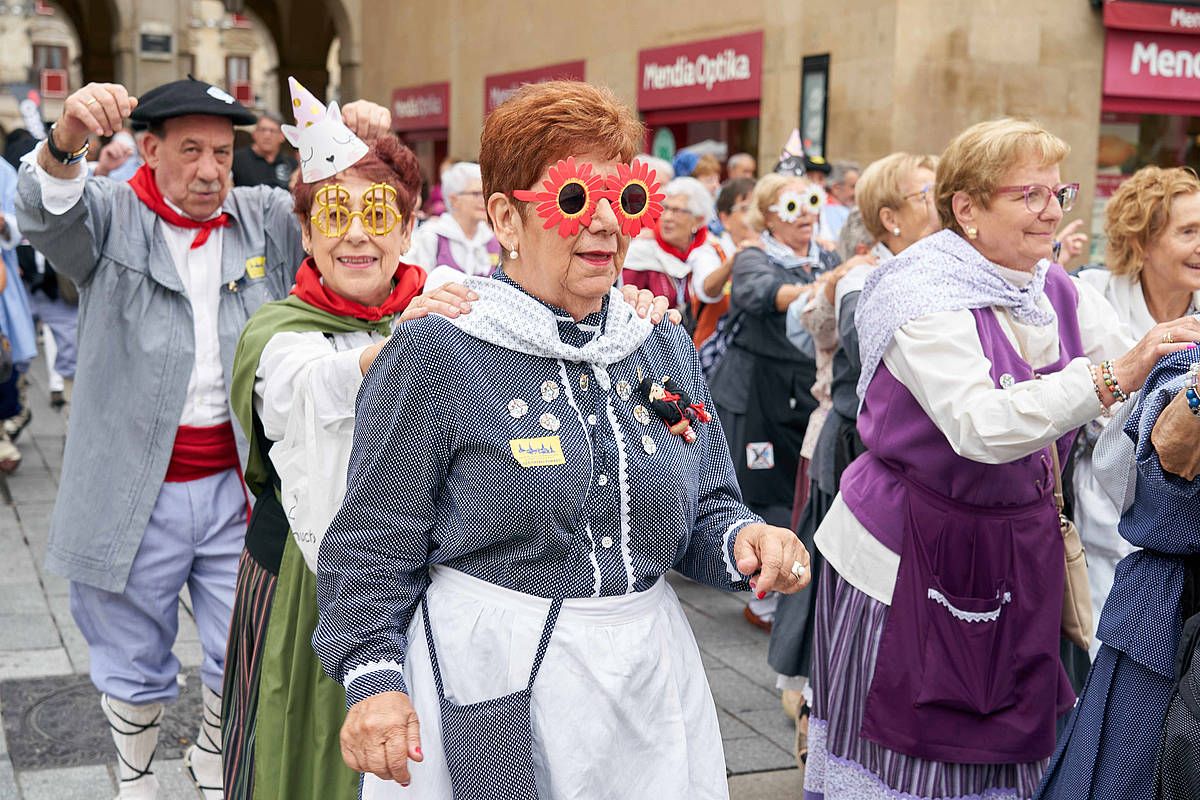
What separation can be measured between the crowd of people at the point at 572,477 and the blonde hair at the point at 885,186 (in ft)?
0.05

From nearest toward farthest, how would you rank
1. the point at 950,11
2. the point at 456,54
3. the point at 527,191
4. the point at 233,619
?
the point at 527,191 → the point at 233,619 → the point at 950,11 → the point at 456,54

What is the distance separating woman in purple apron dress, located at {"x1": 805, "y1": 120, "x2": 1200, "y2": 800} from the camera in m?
3.44

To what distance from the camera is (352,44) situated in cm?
2609

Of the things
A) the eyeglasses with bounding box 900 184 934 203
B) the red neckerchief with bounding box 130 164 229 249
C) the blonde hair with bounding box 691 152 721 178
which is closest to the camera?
the red neckerchief with bounding box 130 164 229 249

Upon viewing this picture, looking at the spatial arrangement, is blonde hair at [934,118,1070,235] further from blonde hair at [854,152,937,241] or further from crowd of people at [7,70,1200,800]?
blonde hair at [854,152,937,241]

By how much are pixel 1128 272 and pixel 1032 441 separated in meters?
1.65

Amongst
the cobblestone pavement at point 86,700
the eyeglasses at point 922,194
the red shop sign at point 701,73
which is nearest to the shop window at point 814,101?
the red shop sign at point 701,73

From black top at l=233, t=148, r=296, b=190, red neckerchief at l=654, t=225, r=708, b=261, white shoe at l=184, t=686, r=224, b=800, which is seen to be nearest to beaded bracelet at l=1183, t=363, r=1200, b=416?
white shoe at l=184, t=686, r=224, b=800

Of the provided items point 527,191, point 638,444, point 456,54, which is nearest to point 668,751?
point 638,444

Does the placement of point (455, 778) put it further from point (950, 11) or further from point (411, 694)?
point (950, 11)

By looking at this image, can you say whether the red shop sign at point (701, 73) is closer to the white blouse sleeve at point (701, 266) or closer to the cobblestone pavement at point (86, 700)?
the white blouse sleeve at point (701, 266)

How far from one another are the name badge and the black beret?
1.79m

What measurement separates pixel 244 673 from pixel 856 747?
158 cm

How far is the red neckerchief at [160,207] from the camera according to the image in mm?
3824
